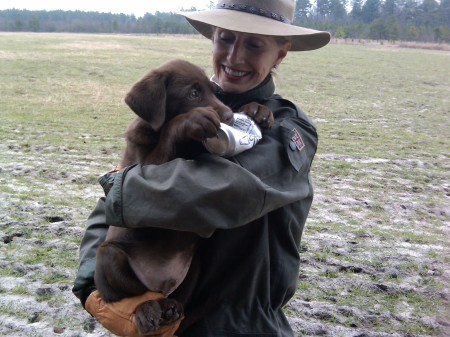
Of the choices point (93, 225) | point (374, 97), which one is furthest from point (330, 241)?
point (374, 97)

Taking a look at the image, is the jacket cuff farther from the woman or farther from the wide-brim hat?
the wide-brim hat

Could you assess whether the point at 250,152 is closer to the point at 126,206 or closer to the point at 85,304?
the point at 126,206

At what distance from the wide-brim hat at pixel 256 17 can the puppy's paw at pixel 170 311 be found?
118 centimetres

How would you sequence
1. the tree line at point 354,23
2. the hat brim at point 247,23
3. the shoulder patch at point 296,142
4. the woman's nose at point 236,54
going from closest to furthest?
the shoulder patch at point 296,142, the hat brim at point 247,23, the woman's nose at point 236,54, the tree line at point 354,23

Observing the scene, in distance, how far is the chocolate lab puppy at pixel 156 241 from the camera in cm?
227

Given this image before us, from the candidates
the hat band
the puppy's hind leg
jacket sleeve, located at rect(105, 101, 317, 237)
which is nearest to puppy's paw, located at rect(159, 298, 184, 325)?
the puppy's hind leg

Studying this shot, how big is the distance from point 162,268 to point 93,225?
0.61m

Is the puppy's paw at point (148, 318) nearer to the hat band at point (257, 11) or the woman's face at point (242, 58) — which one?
the woman's face at point (242, 58)

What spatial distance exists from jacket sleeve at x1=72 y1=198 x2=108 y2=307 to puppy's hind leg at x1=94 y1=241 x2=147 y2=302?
0.58ft

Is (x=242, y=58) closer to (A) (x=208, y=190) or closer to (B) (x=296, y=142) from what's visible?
(B) (x=296, y=142)

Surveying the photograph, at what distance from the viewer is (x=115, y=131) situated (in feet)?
35.9

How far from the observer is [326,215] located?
22.0 feet

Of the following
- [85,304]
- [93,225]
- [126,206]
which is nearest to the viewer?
[126,206]

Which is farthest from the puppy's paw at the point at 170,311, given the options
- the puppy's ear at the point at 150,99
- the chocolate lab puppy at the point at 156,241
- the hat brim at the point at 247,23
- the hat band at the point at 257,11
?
the hat band at the point at 257,11
